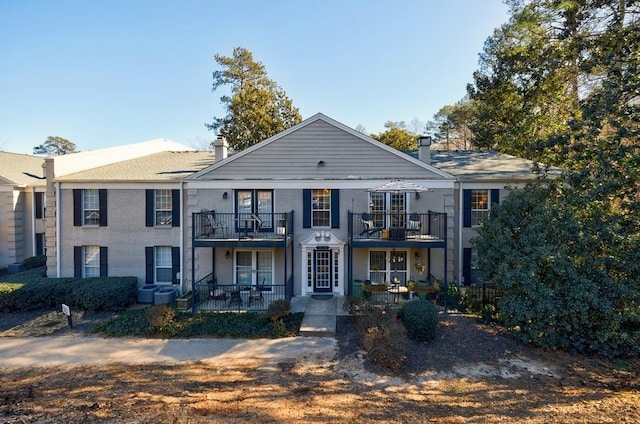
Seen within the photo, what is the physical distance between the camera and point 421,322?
9.55 meters

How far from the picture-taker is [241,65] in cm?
2875

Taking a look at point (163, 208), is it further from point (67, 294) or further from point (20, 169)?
point (20, 169)

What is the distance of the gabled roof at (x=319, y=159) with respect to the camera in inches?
539

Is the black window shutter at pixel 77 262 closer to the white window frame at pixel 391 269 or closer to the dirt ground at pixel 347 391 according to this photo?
the dirt ground at pixel 347 391

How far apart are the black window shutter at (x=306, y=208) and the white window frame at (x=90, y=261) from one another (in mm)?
9473

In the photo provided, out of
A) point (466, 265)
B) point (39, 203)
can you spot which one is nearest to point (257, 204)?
point (466, 265)

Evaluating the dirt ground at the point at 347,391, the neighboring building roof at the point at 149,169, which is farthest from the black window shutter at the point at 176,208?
the dirt ground at the point at 347,391

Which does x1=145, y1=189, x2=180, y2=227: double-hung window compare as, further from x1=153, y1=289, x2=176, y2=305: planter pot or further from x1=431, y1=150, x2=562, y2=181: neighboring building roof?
x1=431, y1=150, x2=562, y2=181: neighboring building roof

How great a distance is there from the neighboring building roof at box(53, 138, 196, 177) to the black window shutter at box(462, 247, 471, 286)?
17.9m

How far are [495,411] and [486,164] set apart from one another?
39.6 ft

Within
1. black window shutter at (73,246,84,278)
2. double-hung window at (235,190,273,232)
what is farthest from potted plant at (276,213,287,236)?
black window shutter at (73,246,84,278)

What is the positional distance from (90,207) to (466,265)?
16907mm

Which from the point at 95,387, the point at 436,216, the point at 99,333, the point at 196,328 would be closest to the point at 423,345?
the point at 436,216

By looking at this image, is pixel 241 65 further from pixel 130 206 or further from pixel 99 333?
pixel 99 333
